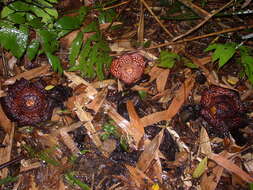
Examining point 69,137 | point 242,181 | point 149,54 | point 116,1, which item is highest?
point 116,1

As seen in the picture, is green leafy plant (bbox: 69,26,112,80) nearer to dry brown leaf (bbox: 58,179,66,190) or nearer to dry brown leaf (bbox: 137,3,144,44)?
dry brown leaf (bbox: 137,3,144,44)

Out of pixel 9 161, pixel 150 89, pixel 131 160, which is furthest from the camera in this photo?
pixel 150 89

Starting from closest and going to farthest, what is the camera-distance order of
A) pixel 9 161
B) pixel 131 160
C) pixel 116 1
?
pixel 9 161
pixel 131 160
pixel 116 1

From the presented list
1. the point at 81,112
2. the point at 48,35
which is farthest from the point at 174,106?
the point at 48,35

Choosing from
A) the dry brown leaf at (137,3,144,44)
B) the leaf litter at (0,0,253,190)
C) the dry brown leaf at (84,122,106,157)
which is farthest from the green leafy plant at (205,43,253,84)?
the dry brown leaf at (84,122,106,157)

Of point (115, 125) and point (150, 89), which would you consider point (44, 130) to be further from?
point (150, 89)

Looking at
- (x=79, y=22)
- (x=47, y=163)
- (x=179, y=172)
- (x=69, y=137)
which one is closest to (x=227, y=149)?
(x=179, y=172)

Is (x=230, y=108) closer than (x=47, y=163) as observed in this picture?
No
